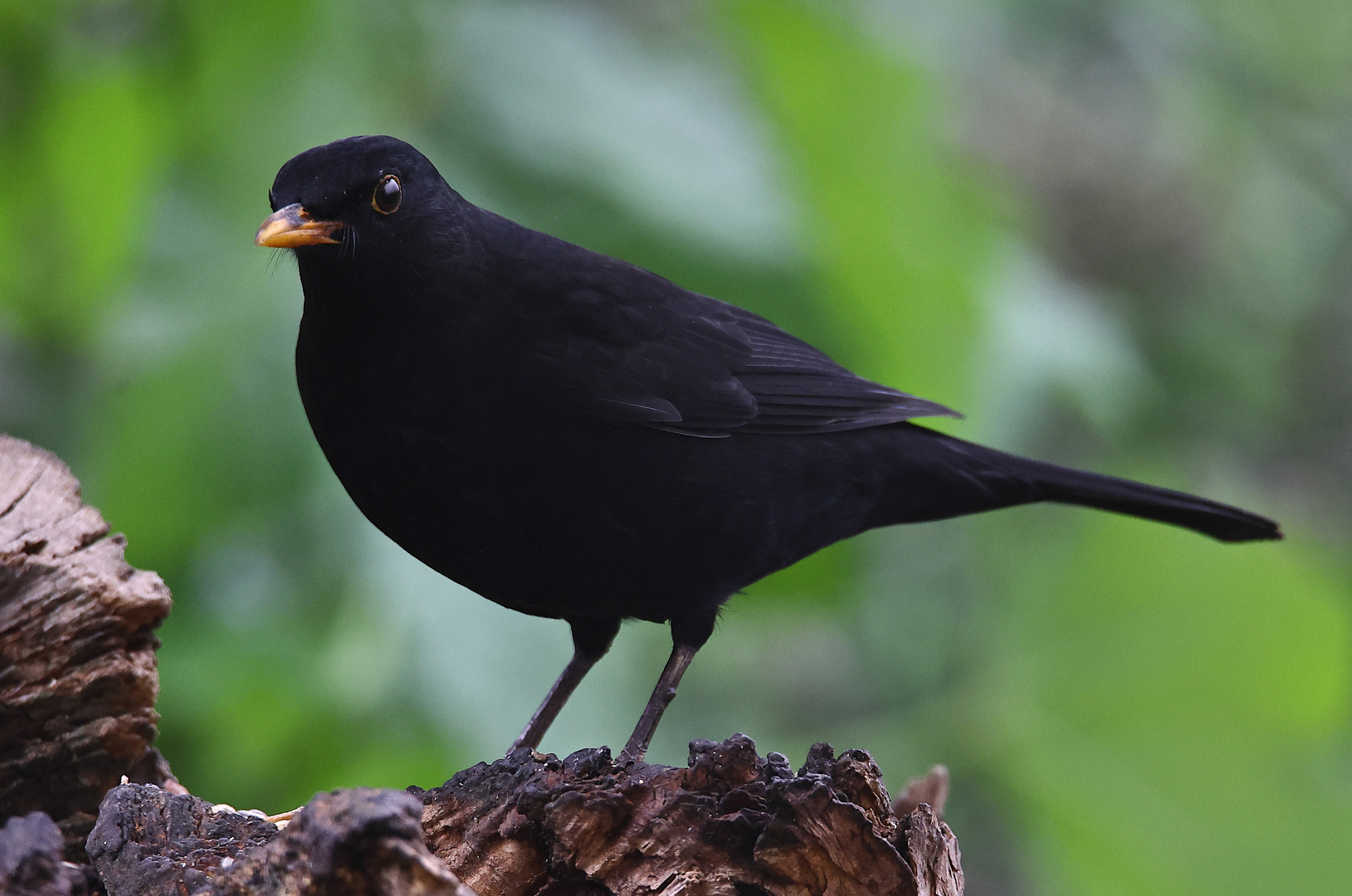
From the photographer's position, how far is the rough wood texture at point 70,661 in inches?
103

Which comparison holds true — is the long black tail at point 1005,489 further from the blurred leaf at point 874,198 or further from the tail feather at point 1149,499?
the blurred leaf at point 874,198

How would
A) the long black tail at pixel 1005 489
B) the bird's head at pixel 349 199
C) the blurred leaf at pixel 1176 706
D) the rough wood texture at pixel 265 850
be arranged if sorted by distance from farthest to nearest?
1. the blurred leaf at pixel 1176 706
2. the long black tail at pixel 1005 489
3. the bird's head at pixel 349 199
4. the rough wood texture at pixel 265 850

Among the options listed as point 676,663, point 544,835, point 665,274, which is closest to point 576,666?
point 676,663

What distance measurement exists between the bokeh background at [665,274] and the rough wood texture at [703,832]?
1152 mm

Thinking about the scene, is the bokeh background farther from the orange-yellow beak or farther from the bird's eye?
the orange-yellow beak

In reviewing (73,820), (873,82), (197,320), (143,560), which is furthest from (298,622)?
(873,82)

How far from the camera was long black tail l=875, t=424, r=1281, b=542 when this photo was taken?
392cm

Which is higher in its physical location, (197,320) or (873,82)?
(873,82)

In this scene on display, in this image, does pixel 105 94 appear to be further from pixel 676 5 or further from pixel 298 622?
pixel 676 5

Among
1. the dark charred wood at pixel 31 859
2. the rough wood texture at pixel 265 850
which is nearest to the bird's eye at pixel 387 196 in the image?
the rough wood texture at pixel 265 850

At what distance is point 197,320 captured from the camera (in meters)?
3.77

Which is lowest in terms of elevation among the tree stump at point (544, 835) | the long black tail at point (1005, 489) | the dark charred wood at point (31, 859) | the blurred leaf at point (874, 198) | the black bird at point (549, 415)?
the dark charred wood at point (31, 859)

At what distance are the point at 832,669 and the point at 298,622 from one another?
3.71 meters

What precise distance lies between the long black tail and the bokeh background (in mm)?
195
